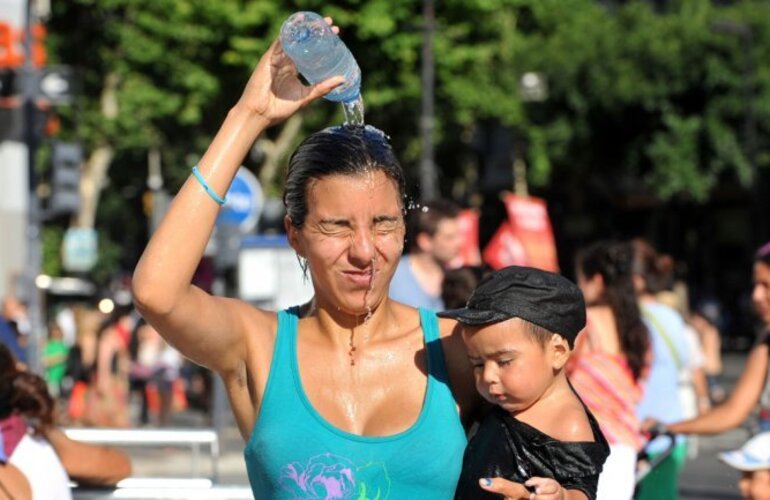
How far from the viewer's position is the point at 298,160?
3.05 m

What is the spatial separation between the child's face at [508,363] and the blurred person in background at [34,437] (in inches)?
84.8

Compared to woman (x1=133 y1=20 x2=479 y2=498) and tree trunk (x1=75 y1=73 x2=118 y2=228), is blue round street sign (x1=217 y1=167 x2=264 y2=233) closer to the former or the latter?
woman (x1=133 y1=20 x2=479 y2=498)

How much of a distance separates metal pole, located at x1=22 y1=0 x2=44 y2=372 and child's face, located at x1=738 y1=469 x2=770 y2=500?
11121 mm

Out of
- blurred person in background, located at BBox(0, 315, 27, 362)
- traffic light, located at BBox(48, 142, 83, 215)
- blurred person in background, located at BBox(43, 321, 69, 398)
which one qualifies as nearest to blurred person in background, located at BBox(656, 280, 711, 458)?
blurred person in background, located at BBox(0, 315, 27, 362)

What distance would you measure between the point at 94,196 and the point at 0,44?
727 inches

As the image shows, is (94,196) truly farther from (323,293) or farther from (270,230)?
Result: (323,293)

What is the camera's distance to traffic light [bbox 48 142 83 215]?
56.4 ft

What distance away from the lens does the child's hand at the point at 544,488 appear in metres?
2.80

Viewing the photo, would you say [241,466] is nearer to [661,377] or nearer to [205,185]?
[661,377]

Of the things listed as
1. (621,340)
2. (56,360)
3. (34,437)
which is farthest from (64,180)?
(34,437)

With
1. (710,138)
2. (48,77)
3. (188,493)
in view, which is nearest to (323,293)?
(188,493)

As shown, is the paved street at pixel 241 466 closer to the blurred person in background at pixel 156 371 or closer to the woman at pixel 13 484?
the blurred person in background at pixel 156 371

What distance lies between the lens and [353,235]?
295 centimetres

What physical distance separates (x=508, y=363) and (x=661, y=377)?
506cm
